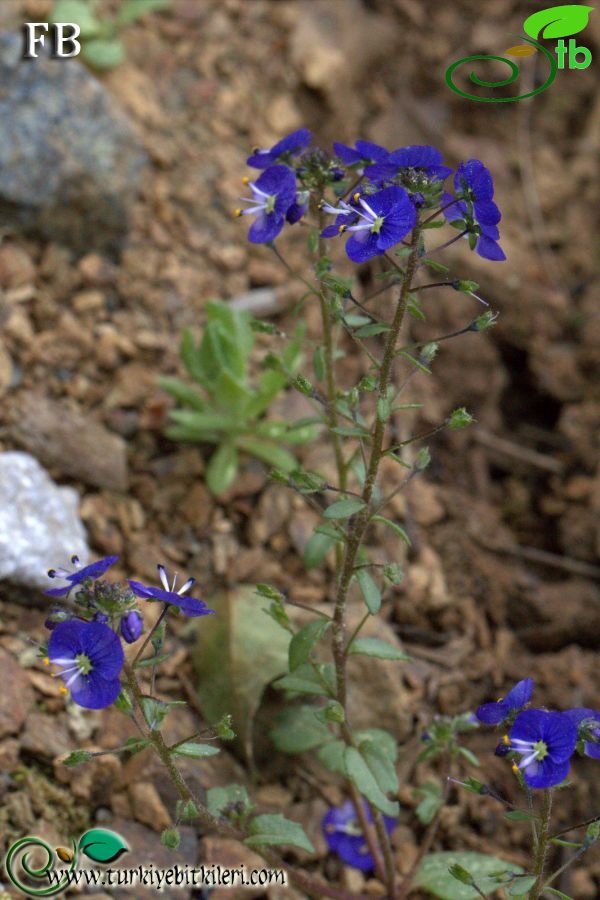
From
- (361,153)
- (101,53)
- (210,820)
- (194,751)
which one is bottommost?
(210,820)

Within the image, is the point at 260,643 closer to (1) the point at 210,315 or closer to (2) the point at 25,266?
(1) the point at 210,315

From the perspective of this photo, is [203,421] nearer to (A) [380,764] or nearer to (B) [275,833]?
(A) [380,764]

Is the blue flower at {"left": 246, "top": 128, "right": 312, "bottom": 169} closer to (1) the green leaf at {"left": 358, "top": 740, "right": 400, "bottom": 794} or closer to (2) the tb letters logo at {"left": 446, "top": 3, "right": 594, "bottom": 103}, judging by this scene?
(1) the green leaf at {"left": 358, "top": 740, "right": 400, "bottom": 794}

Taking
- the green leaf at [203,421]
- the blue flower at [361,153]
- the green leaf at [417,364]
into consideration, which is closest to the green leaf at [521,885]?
the green leaf at [417,364]

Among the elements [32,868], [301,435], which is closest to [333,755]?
[32,868]

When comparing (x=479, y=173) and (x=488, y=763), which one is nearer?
(x=479, y=173)

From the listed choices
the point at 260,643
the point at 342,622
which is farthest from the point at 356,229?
the point at 260,643
